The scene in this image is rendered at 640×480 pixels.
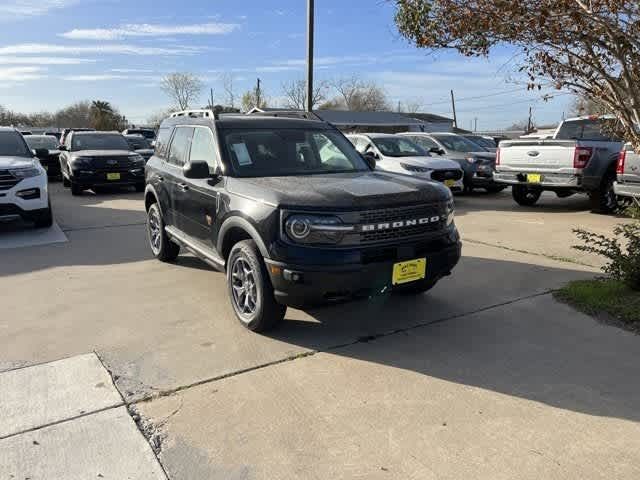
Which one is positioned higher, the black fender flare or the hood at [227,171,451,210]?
the hood at [227,171,451,210]

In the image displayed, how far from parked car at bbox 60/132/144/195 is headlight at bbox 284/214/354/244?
10797mm

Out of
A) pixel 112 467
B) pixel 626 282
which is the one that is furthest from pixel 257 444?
pixel 626 282

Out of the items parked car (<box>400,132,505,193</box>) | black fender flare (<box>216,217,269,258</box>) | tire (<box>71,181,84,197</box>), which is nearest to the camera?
black fender flare (<box>216,217,269,258</box>)

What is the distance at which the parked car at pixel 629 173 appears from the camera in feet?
26.8

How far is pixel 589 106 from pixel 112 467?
5.94 m

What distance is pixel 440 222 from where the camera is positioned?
4160mm

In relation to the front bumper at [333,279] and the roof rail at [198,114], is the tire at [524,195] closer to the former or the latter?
the roof rail at [198,114]

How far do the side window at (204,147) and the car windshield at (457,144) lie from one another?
937 cm

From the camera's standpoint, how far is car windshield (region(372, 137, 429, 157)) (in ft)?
37.7

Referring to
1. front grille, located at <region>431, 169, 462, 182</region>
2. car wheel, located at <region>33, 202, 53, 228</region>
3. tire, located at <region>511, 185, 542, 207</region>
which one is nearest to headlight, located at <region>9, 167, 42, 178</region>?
car wheel, located at <region>33, 202, 53, 228</region>

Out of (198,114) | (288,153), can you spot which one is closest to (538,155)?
(288,153)

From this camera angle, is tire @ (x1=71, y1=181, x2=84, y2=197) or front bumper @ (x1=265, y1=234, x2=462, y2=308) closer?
front bumper @ (x1=265, y1=234, x2=462, y2=308)

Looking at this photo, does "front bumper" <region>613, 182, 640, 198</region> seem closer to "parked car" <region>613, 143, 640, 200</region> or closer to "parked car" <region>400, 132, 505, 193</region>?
"parked car" <region>613, 143, 640, 200</region>

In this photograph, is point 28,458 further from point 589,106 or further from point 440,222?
point 589,106
